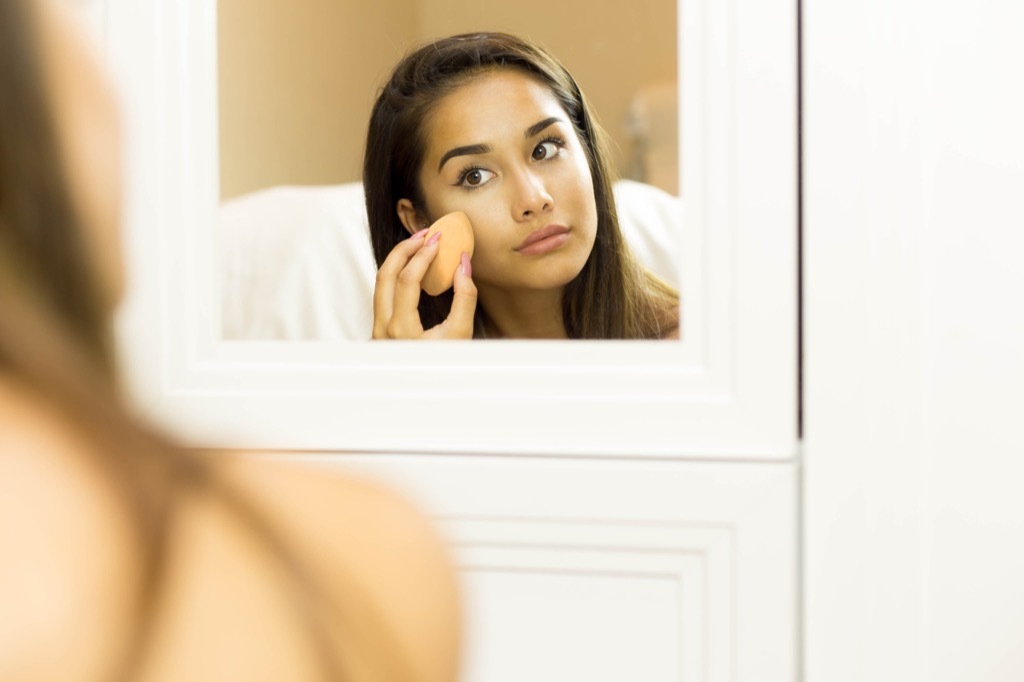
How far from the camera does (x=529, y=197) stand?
895 millimetres

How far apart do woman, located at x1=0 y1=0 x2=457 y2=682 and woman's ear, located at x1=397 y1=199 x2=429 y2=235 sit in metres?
0.62

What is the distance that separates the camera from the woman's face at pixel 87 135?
257 mm

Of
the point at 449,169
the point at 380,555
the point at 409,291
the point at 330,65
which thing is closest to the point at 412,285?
the point at 409,291

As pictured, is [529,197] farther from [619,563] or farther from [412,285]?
[619,563]

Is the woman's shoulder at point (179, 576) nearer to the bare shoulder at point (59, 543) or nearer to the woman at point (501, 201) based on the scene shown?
the bare shoulder at point (59, 543)

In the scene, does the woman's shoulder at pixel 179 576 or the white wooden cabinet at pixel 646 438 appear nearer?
the woman's shoulder at pixel 179 576

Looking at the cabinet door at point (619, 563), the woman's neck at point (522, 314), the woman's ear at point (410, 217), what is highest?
the woman's ear at point (410, 217)

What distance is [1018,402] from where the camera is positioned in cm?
82

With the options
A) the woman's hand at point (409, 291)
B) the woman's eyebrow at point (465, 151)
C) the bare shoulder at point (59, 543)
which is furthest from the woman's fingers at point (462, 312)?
the bare shoulder at point (59, 543)

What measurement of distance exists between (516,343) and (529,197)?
0.42ft

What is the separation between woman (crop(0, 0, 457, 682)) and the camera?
0.24 metres

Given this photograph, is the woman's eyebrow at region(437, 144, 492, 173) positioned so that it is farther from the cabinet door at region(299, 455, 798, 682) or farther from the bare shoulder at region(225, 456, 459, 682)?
the bare shoulder at region(225, 456, 459, 682)

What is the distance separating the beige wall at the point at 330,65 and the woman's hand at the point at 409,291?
88 mm

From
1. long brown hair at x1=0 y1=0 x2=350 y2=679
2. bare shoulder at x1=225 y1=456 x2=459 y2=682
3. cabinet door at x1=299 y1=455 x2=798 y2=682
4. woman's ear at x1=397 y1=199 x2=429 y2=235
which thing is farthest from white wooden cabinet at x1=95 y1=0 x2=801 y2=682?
long brown hair at x1=0 y1=0 x2=350 y2=679
